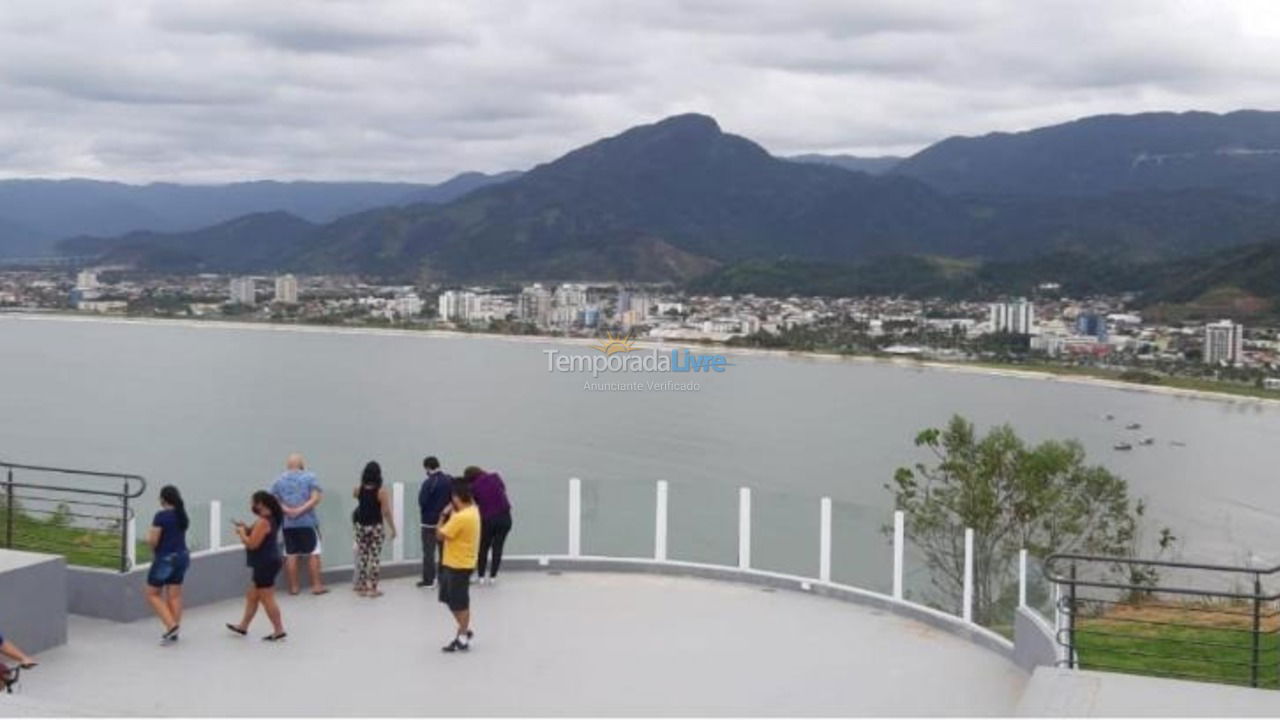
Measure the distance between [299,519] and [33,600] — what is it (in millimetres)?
1881

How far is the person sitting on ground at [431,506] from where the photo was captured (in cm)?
898

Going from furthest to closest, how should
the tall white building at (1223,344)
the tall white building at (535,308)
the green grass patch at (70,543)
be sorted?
the tall white building at (535,308) → the tall white building at (1223,344) → the green grass patch at (70,543)

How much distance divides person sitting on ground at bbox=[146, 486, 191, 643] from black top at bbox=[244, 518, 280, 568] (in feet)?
1.28

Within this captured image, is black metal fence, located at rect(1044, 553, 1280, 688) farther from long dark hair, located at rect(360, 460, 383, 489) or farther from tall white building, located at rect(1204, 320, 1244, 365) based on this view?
tall white building, located at rect(1204, 320, 1244, 365)

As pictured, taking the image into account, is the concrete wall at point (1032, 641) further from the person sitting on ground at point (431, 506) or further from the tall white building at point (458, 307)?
Answer: the tall white building at point (458, 307)

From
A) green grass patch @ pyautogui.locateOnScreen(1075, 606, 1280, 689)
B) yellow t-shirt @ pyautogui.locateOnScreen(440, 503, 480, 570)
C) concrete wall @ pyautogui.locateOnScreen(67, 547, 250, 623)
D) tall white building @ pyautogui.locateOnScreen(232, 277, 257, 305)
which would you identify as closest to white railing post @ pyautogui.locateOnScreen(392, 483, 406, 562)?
concrete wall @ pyautogui.locateOnScreen(67, 547, 250, 623)

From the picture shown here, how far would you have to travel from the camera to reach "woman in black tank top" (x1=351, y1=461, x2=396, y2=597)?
877cm

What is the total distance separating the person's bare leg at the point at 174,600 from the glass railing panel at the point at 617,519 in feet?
10.7

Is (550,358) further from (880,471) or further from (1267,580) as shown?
(1267,580)

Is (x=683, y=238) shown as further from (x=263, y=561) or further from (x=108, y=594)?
(x=263, y=561)

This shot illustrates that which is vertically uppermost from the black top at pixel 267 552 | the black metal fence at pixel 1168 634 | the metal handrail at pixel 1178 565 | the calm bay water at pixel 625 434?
the metal handrail at pixel 1178 565

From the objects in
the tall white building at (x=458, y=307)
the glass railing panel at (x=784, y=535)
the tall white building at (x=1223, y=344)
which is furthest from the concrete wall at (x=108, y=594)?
the tall white building at (x=458, y=307)

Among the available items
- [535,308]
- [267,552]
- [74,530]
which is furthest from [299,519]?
[535,308]

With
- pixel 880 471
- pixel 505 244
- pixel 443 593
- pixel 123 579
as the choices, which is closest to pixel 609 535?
pixel 443 593
